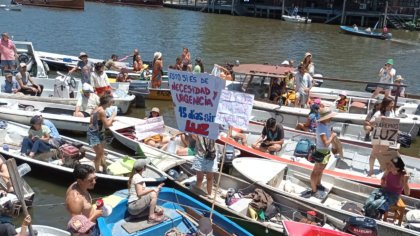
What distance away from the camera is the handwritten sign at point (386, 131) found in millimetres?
10656

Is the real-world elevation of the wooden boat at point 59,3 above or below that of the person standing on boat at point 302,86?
above

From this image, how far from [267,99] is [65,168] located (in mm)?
7667

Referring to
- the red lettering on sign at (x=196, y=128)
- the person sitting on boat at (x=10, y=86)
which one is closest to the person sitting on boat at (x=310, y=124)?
the red lettering on sign at (x=196, y=128)

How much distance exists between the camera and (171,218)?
888cm

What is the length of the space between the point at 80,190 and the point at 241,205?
4047 mm

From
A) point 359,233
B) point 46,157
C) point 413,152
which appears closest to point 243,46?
point 413,152

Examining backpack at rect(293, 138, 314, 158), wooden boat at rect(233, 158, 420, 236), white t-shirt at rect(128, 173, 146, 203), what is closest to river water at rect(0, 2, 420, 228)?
backpack at rect(293, 138, 314, 158)

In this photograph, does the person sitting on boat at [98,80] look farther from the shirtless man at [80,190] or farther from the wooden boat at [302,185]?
the shirtless man at [80,190]

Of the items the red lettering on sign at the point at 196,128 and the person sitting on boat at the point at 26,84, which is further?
the person sitting on boat at the point at 26,84

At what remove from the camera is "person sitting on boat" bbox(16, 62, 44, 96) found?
639 inches

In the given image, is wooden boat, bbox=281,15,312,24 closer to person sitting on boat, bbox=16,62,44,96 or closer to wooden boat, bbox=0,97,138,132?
person sitting on boat, bbox=16,62,44,96

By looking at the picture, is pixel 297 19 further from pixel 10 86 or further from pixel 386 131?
pixel 386 131

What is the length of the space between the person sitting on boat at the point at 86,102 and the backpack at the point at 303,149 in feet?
20.6

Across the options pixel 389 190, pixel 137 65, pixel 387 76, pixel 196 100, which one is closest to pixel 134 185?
pixel 196 100
